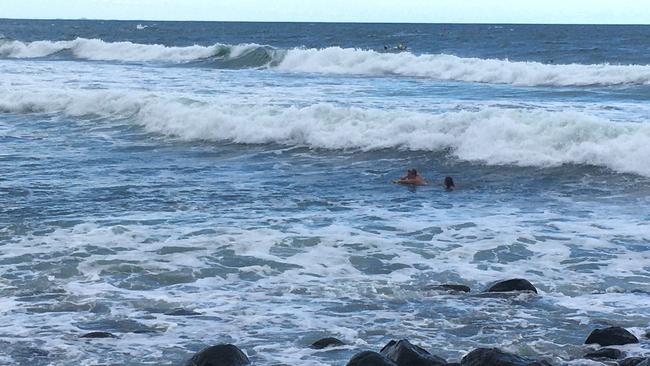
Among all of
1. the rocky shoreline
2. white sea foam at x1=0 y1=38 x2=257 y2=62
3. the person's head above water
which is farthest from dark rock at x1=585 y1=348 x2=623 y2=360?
white sea foam at x1=0 y1=38 x2=257 y2=62

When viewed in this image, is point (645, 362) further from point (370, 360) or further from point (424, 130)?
point (424, 130)

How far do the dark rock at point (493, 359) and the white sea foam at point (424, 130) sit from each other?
9902 millimetres

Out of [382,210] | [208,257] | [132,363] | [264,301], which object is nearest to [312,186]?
[382,210]

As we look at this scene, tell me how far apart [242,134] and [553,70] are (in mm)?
19043

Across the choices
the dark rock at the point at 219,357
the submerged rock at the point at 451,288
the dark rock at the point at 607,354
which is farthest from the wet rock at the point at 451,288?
→ the dark rock at the point at 219,357

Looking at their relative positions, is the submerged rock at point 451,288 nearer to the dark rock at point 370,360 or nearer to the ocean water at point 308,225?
the ocean water at point 308,225

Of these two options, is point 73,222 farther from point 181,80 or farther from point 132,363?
point 181,80

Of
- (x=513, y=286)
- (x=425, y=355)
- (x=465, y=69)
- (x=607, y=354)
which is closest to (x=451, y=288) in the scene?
(x=513, y=286)

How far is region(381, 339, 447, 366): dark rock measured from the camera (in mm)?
6727

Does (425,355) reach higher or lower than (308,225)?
higher

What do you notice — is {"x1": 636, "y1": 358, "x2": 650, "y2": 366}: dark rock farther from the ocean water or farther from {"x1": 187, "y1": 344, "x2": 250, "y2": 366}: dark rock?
{"x1": 187, "y1": 344, "x2": 250, "y2": 366}: dark rock

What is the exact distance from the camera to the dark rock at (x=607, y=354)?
23.5 ft

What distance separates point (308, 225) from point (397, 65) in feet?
98.9

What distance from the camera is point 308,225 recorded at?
1192cm
